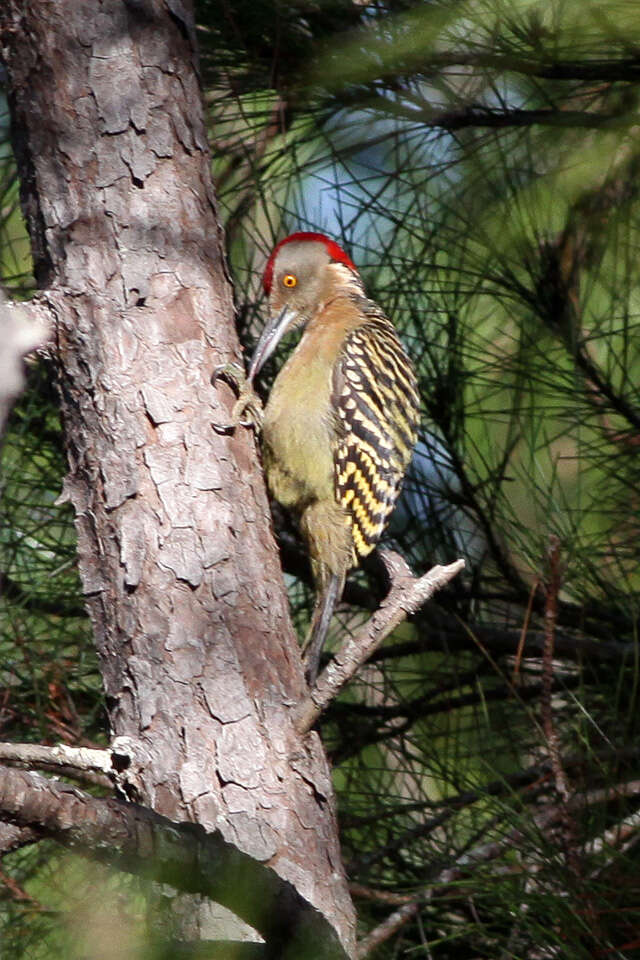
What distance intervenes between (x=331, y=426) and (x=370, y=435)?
104 millimetres

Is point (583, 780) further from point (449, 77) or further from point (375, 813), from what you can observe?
point (449, 77)

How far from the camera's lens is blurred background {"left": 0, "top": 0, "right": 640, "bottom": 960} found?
2219 mm

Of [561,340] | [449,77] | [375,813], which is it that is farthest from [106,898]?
[449,77]

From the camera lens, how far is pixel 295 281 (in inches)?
120

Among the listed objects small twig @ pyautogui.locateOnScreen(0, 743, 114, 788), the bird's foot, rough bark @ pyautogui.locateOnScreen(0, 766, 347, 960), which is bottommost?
rough bark @ pyautogui.locateOnScreen(0, 766, 347, 960)

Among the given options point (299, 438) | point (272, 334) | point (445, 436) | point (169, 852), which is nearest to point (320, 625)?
point (299, 438)

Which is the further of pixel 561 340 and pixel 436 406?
pixel 436 406

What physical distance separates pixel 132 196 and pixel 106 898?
4.59 feet

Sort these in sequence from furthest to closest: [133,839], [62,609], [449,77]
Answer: [62,609]
[449,77]
[133,839]

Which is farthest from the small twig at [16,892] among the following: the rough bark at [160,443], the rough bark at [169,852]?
the rough bark at [169,852]

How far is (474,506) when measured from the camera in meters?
3.01

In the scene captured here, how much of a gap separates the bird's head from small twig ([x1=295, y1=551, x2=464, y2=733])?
111 cm

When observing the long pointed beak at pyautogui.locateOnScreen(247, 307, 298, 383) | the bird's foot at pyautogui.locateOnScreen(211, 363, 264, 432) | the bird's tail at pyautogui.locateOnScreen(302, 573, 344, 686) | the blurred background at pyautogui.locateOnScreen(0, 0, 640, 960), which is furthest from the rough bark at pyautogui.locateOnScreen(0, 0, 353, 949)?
the long pointed beak at pyautogui.locateOnScreen(247, 307, 298, 383)

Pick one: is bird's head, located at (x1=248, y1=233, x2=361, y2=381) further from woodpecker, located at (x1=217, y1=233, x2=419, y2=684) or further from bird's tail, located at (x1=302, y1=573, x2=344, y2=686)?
bird's tail, located at (x1=302, y1=573, x2=344, y2=686)
